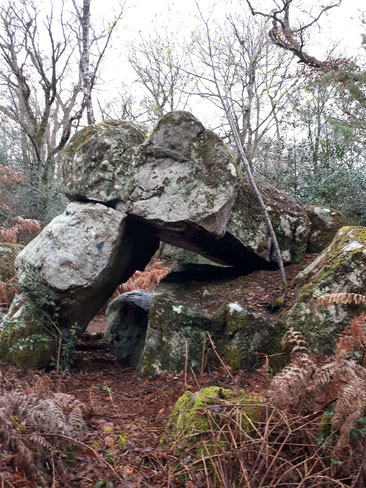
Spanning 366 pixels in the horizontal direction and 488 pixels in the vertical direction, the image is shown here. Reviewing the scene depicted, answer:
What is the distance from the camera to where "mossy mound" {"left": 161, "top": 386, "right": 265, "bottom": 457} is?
213 cm

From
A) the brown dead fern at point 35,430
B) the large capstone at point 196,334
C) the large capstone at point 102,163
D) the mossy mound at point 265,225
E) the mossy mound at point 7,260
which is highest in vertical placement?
the large capstone at point 102,163

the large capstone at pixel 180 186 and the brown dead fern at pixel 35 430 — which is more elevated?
the large capstone at pixel 180 186

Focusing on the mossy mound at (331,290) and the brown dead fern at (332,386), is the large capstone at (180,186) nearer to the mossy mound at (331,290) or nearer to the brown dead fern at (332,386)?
the mossy mound at (331,290)

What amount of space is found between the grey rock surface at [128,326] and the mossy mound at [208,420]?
2.46 m

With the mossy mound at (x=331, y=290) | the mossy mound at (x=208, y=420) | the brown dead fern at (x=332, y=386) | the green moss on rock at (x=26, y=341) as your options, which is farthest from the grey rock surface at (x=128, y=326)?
the brown dead fern at (x=332, y=386)

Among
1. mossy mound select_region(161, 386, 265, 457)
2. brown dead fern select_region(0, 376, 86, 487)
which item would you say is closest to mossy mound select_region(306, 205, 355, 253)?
mossy mound select_region(161, 386, 265, 457)

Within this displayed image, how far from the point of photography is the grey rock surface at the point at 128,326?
495 centimetres

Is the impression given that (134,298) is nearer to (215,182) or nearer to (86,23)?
(215,182)

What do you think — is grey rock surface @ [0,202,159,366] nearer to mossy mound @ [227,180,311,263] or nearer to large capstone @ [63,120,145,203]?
large capstone @ [63,120,145,203]

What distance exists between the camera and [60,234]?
4.25 m

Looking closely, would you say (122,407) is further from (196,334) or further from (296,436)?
(296,436)

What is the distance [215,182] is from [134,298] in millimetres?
2179

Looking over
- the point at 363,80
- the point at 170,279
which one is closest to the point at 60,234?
the point at 170,279

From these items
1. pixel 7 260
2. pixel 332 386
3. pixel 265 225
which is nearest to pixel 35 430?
pixel 332 386
